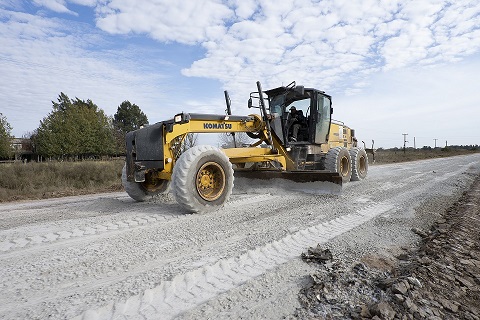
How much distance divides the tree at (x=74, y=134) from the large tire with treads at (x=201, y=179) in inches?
1220

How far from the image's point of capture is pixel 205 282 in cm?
230

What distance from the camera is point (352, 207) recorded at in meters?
5.08

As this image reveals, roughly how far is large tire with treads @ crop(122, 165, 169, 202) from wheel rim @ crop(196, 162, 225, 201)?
155cm

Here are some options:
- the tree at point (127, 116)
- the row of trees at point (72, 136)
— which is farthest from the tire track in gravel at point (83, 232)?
the tree at point (127, 116)

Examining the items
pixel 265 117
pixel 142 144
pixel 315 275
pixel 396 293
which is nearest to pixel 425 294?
pixel 396 293

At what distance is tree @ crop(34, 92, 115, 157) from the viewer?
30.8 m

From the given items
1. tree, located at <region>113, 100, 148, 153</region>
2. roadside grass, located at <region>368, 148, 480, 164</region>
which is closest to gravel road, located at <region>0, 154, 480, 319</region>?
roadside grass, located at <region>368, 148, 480, 164</region>

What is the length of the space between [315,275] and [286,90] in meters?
6.75

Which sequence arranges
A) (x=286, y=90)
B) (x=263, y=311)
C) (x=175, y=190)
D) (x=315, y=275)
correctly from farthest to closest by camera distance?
(x=286, y=90), (x=175, y=190), (x=315, y=275), (x=263, y=311)

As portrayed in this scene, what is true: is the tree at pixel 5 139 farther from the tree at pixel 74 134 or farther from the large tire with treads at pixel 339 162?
the large tire with treads at pixel 339 162

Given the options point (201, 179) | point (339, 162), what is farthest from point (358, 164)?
point (201, 179)

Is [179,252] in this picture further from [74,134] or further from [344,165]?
[74,134]

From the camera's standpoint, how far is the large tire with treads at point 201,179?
174 inches

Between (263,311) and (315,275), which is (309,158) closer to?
(315,275)
